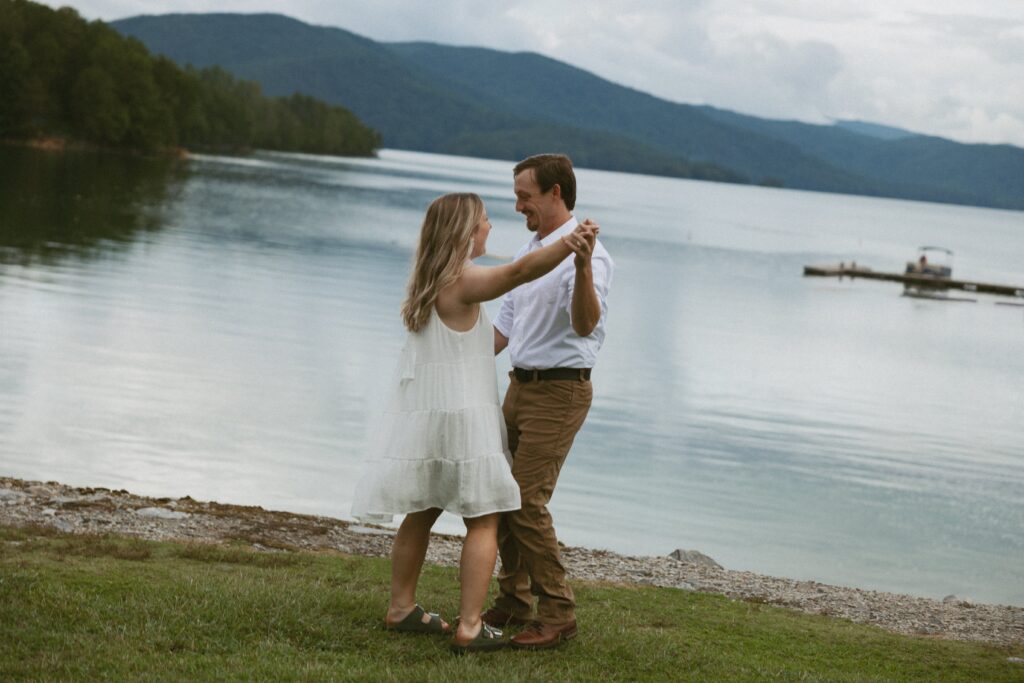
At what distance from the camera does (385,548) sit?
1079 centimetres

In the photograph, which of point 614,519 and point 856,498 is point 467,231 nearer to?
point 614,519

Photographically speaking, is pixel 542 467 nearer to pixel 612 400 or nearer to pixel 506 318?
pixel 506 318

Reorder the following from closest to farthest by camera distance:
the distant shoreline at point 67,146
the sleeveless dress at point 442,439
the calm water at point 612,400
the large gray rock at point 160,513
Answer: the sleeveless dress at point 442,439
the large gray rock at point 160,513
the calm water at point 612,400
the distant shoreline at point 67,146

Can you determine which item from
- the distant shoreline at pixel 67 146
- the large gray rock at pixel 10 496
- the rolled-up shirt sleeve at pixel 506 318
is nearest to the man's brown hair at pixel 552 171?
the rolled-up shirt sleeve at pixel 506 318

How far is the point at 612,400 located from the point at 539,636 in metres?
16.9

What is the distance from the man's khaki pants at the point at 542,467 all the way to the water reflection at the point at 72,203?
28723 millimetres

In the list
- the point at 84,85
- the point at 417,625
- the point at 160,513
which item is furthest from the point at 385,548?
the point at 84,85

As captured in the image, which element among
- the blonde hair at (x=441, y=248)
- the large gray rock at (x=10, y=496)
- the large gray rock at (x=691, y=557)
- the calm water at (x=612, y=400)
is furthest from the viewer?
the calm water at (x=612, y=400)

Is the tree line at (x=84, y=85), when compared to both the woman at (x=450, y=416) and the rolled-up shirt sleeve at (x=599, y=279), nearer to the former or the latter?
the woman at (x=450, y=416)

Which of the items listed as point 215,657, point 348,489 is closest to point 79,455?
point 348,489

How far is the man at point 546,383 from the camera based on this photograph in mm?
6543

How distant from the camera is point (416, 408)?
640 cm

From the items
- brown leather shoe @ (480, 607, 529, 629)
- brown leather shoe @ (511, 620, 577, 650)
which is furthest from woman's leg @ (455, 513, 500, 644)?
brown leather shoe @ (480, 607, 529, 629)

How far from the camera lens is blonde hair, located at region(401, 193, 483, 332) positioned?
20.5ft
